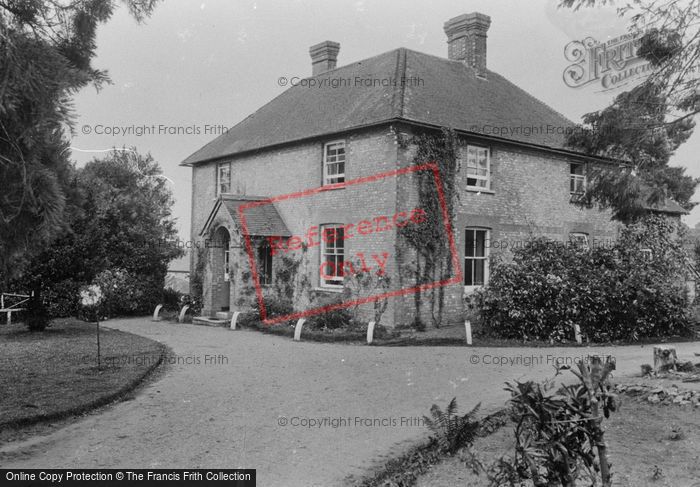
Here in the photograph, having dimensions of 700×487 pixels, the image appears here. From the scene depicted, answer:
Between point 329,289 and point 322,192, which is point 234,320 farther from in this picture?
point 322,192

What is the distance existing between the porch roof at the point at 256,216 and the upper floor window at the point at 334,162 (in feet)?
8.05

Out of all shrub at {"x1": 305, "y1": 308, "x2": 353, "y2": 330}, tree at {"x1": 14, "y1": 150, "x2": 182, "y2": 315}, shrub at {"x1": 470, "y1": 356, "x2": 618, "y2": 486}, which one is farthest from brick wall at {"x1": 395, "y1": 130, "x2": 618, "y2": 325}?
shrub at {"x1": 470, "y1": 356, "x2": 618, "y2": 486}

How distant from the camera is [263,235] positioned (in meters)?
20.1

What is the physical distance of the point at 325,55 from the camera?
26188 mm

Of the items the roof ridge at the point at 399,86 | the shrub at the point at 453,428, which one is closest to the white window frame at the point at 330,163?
the roof ridge at the point at 399,86

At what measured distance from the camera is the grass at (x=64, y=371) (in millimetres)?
8289

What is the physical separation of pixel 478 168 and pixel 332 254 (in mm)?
5338

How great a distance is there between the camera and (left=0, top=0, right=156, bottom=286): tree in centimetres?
557

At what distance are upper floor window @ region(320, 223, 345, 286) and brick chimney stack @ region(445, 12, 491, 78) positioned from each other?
29.4 ft

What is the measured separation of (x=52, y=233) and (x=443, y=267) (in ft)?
42.7

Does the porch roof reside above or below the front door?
above

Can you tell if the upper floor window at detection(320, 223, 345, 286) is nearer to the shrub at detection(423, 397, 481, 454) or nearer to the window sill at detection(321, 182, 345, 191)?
the window sill at detection(321, 182, 345, 191)

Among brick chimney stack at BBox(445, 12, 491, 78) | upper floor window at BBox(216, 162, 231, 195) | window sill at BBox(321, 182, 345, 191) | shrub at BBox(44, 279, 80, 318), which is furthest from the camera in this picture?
upper floor window at BBox(216, 162, 231, 195)

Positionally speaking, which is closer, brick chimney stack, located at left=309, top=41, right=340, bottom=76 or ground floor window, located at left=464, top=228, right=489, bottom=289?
ground floor window, located at left=464, top=228, right=489, bottom=289
